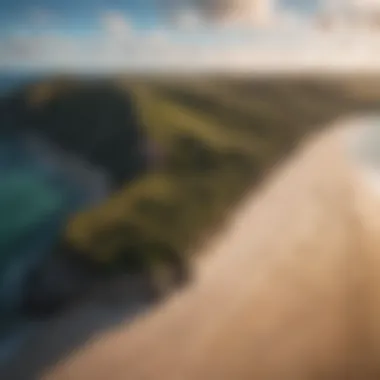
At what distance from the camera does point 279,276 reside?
47.3 inches

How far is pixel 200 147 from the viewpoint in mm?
1195

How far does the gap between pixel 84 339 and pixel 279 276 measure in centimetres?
40

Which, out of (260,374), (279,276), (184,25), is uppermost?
(184,25)

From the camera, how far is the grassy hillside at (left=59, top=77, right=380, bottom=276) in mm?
1169

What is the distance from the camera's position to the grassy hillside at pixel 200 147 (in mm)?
1169

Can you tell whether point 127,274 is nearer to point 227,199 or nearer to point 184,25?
point 227,199

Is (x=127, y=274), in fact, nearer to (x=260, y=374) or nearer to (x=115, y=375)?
(x=115, y=375)

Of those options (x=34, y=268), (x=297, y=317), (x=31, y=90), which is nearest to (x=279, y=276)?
(x=297, y=317)

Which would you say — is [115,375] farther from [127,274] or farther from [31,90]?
[31,90]

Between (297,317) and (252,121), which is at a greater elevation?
(252,121)

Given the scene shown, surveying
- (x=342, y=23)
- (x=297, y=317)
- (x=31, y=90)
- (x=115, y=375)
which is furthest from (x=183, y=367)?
(x=342, y=23)

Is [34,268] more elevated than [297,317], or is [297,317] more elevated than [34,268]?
[34,268]

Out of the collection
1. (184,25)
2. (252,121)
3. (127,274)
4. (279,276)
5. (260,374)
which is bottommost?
(260,374)

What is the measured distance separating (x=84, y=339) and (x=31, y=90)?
50cm
